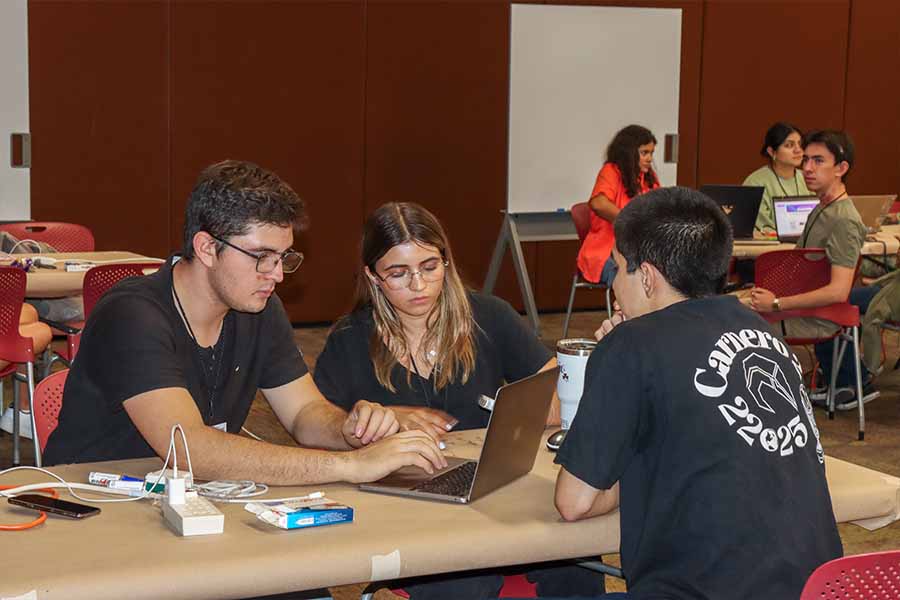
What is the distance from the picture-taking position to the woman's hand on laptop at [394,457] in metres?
2.33

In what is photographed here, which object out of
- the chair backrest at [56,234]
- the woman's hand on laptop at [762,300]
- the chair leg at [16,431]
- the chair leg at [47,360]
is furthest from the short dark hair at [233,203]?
the chair backrest at [56,234]

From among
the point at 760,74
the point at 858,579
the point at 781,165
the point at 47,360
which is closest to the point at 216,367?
the point at 858,579

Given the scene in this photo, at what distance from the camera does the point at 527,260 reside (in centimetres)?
890

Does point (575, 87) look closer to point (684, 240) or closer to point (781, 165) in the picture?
point (781, 165)

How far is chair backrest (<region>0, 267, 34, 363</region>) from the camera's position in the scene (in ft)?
14.9

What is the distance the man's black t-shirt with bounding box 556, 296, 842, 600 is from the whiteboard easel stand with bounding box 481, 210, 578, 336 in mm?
5927

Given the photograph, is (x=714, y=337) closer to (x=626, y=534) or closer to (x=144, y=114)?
(x=626, y=534)

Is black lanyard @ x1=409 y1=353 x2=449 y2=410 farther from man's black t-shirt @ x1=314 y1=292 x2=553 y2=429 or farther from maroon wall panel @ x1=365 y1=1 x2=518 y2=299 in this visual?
maroon wall panel @ x1=365 y1=1 x2=518 y2=299

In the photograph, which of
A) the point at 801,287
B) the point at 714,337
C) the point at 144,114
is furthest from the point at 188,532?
the point at 144,114

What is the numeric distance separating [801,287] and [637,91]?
347 cm

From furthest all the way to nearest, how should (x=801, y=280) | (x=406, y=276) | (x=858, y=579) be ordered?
1. (x=801, y=280)
2. (x=406, y=276)
3. (x=858, y=579)

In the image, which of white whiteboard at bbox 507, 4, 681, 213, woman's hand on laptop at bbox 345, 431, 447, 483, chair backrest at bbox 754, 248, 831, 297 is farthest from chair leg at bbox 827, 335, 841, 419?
woman's hand on laptop at bbox 345, 431, 447, 483

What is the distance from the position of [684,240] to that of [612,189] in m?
5.41

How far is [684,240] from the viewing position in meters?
2.11
